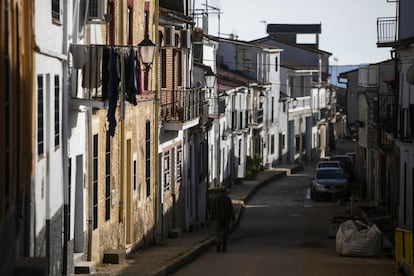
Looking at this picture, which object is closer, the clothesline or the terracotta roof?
the clothesline

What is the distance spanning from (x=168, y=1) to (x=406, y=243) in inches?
707

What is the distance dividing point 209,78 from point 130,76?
24.7m

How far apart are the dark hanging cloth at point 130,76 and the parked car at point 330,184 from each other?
112 feet

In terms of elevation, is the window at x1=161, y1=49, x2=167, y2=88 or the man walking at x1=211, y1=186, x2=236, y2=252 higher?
the window at x1=161, y1=49, x2=167, y2=88

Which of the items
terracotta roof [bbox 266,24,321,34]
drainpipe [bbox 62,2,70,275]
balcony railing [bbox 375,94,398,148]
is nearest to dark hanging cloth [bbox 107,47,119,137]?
drainpipe [bbox 62,2,70,275]

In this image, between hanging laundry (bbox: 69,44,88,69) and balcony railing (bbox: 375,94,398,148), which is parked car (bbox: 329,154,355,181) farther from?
hanging laundry (bbox: 69,44,88,69)

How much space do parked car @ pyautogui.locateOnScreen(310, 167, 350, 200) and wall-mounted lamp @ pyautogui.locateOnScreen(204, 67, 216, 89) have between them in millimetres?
9278

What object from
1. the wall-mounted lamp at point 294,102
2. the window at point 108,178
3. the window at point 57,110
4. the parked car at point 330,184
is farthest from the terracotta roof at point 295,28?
the window at point 57,110

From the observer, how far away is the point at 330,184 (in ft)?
183

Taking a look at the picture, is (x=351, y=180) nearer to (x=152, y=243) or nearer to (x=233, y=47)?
(x=233, y=47)

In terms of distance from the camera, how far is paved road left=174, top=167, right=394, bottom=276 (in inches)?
997

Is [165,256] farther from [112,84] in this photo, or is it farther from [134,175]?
[112,84]

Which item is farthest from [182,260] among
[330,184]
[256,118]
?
[256,118]

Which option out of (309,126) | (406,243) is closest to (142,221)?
(406,243)
